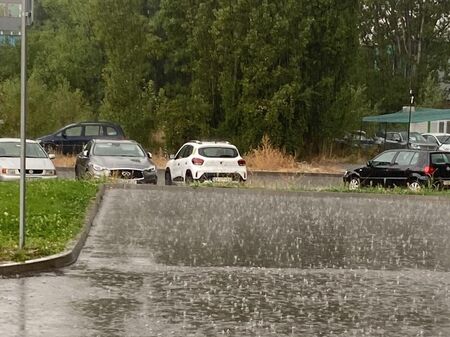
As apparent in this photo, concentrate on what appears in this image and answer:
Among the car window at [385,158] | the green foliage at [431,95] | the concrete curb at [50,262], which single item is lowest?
the concrete curb at [50,262]

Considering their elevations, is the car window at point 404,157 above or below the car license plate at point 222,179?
above

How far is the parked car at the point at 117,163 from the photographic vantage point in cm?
2291

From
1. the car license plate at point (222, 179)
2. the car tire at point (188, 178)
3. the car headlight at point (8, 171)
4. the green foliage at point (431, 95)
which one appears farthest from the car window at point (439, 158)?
the green foliage at point (431, 95)

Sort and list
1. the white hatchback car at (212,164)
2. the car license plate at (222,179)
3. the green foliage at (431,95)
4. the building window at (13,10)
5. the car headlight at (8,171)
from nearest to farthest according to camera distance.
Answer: the building window at (13,10), the car headlight at (8,171), the car license plate at (222,179), the white hatchback car at (212,164), the green foliage at (431,95)

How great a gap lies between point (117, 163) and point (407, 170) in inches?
326

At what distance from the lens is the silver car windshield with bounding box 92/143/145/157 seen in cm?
2400

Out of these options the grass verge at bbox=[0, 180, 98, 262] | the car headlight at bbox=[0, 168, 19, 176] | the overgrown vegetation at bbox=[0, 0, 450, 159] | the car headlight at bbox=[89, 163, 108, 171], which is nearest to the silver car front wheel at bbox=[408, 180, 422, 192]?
the car headlight at bbox=[89, 163, 108, 171]

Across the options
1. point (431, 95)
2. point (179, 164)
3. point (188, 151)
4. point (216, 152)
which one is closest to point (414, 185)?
point (216, 152)

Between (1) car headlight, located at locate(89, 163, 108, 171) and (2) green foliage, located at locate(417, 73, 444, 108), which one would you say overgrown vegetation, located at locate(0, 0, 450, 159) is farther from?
(2) green foliage, located at locate(417, 73, 444, 108)

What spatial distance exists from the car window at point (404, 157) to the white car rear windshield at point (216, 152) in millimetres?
4824

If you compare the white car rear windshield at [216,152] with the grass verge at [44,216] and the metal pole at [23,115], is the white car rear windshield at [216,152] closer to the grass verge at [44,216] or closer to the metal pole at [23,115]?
the grass verge at [44,216]

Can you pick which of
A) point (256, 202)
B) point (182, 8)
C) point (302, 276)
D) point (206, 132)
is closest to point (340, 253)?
point (302, 276)

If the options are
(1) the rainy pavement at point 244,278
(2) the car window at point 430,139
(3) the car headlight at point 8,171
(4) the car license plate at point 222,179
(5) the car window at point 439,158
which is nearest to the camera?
(1) the rainy pavement at point 244,278

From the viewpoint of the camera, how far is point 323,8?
34.0m
